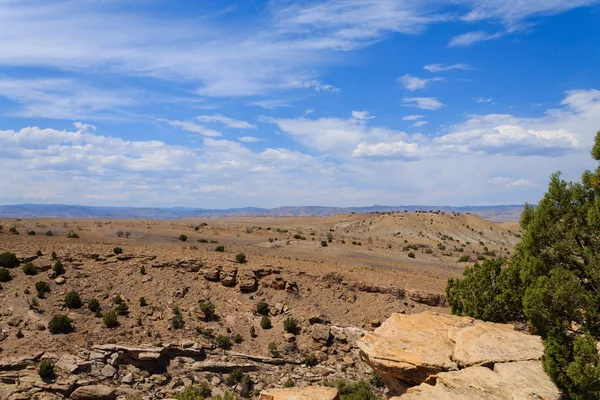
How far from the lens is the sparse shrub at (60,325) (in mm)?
23391

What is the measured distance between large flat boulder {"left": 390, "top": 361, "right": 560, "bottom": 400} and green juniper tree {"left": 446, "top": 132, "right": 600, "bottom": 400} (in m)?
0.70

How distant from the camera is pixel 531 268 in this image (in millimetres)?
12086

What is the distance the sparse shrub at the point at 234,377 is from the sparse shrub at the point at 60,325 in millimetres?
9922

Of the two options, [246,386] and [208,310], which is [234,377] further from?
[208,310]

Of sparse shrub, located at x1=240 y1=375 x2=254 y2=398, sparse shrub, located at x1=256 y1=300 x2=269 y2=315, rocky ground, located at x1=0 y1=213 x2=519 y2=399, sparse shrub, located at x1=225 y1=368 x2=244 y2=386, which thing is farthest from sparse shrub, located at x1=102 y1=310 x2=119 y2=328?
sparse shrub, located at x1=256 y1=300 x2=269 y2=315

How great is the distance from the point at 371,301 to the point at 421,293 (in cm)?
385

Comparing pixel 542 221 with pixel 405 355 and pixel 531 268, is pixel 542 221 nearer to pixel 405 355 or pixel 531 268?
pixel 531 268

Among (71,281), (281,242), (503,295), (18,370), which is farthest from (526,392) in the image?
(281,242)

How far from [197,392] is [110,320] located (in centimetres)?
792

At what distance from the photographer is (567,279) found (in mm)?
10719

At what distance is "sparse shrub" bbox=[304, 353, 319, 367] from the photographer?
81.9 ft

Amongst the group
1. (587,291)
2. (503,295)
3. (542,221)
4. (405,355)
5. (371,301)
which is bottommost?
(371,301)

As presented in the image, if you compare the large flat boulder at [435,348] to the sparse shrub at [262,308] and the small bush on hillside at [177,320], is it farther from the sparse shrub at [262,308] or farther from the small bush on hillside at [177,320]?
the small bush on hillside at [177,320]

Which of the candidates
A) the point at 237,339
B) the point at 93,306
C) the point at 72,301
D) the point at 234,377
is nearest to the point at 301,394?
the point at 234,377
